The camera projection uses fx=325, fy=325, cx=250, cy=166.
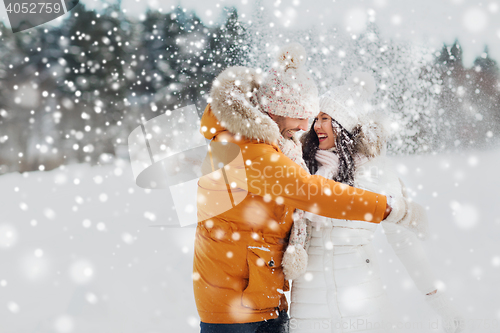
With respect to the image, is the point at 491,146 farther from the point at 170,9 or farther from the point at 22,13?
the point at 22,13

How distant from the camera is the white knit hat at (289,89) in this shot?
1807 mm

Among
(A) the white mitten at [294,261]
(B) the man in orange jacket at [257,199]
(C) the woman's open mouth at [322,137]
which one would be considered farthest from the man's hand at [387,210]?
(C) the woman's open mouth at [322,137]

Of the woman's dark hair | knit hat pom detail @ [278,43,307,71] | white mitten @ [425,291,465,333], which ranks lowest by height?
white mitten @ [425,291,465,333]

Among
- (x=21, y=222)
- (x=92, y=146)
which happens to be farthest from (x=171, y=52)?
(x=21, y=222)

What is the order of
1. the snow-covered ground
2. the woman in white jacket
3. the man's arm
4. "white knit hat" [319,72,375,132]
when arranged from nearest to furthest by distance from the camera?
1. the man's arm
2. the woman in white jacket
3. "white knit hat" [319,72,375,132]
4. the snow-covered ground

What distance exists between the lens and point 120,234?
5.65m

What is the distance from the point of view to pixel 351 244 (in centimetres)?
188

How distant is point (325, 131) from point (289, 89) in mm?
535

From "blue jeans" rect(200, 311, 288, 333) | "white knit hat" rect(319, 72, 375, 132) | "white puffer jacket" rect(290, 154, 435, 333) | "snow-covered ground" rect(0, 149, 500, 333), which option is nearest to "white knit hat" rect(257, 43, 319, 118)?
"white knit hat" rect(319, 72, 375, 132)

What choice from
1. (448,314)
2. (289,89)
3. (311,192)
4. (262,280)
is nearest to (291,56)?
(289,89)

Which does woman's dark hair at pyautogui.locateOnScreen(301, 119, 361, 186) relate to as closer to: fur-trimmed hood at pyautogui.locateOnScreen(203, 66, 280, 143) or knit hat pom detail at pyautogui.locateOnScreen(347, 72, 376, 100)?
knit hat pom detail at pyautogui.locateOnScreen(347, 72, 376, 100)

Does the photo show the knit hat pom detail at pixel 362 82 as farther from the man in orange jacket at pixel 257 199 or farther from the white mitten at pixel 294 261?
→ the white mitten at pixel 294 261

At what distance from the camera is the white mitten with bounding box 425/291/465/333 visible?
203 cm

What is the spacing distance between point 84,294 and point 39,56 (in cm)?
1167
